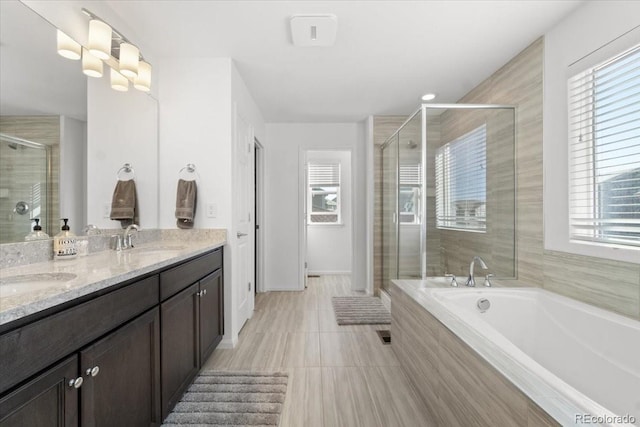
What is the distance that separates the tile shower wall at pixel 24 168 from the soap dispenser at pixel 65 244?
5 centimetres

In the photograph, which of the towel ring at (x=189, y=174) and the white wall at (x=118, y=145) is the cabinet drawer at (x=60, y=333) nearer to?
the white wall at (x=118, y=145)

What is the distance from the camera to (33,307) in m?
0.77

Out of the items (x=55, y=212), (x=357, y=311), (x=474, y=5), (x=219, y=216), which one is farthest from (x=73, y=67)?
(x=357, y=311)

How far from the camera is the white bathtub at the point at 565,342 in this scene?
1.04m

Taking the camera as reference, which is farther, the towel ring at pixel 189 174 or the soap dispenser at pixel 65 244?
the towel ring at pixel 189 174

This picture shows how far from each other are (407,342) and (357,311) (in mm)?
1331

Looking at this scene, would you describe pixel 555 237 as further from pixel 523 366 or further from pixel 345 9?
pixel 345 9

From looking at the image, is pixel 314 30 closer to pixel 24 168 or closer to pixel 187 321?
pixel 24 168

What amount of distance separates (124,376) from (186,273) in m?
0.64

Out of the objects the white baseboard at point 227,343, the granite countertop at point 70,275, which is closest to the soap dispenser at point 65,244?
the granite countertop at point 70,275

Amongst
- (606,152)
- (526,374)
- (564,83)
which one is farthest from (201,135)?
(606,152)

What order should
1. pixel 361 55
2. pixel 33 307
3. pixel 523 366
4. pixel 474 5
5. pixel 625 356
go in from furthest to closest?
pixel 361 55
pixel 474 5
pixel 625 356
pixel 523 366
pixel 33 307

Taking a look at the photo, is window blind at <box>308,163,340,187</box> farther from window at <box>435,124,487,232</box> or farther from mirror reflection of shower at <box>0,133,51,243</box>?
mirror reflection of shower at <box>0,133,51,243</box>

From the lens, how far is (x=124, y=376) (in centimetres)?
116
